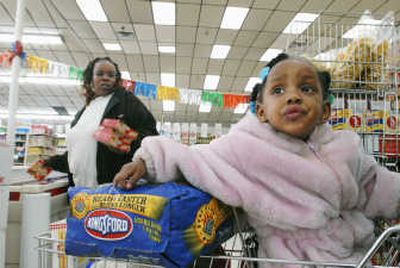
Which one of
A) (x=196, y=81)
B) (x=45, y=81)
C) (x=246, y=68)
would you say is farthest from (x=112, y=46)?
(x=246, y=68)

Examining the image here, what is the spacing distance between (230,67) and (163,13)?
289cm

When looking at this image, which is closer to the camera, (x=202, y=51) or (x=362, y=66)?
(x=362, y=66)

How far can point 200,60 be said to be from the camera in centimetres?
762

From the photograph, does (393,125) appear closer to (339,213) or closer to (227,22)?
(339,213)

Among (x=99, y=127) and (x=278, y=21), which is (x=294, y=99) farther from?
(x=278, y=21)

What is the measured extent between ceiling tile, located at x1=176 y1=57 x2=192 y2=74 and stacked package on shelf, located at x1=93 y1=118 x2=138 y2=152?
643 centimetres

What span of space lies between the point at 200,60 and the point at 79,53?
2708 millimetres

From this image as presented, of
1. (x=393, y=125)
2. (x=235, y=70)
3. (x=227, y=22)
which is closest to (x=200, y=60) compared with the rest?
(x=235, y=70)

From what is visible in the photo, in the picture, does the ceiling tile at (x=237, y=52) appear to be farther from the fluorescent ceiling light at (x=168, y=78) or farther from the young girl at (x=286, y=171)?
the young girl at (x=286, y=171)

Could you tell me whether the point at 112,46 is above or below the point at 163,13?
below

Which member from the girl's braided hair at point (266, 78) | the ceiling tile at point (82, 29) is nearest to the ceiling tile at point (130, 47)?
the ceiling tile at point (82, 29)

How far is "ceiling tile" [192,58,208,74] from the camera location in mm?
7613

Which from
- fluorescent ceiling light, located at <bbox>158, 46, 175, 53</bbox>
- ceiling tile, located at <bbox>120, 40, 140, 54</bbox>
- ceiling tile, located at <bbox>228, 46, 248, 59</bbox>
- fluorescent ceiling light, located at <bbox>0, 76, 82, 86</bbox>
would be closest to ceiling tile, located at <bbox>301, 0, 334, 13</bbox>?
ceiling tile, located at <bbox>228, 46, 248, 59</bbox>

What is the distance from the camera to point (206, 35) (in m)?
6.28
